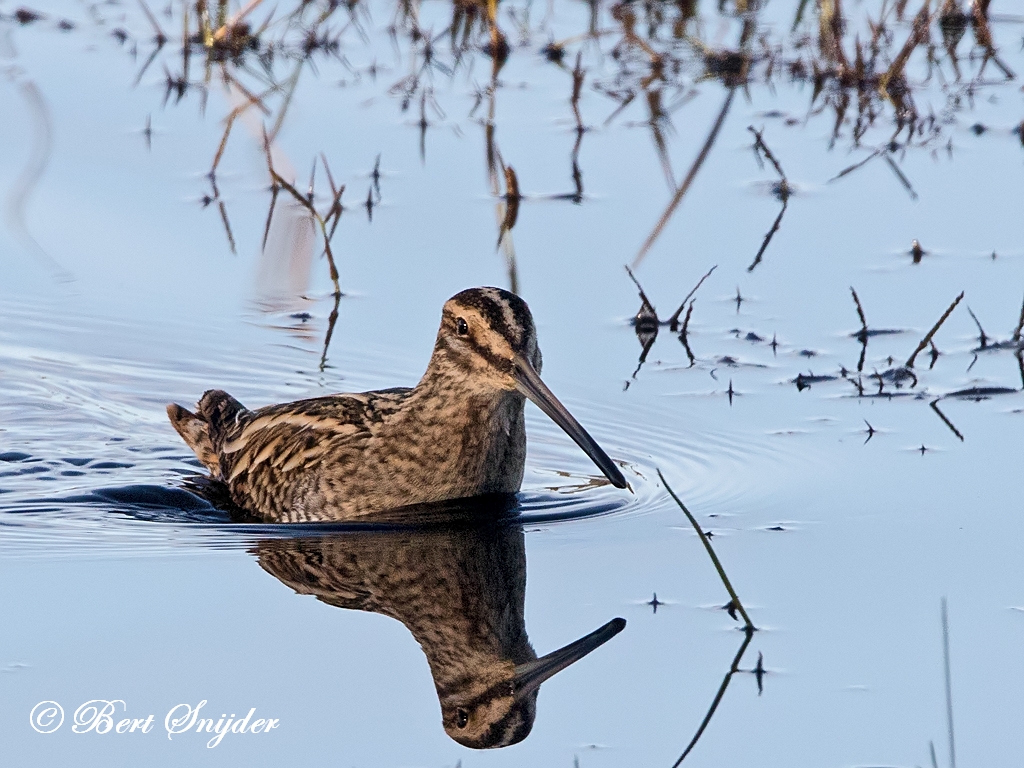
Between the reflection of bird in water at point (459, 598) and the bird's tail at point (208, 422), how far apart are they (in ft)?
4.51

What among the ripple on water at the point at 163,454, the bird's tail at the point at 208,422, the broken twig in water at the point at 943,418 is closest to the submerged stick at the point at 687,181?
the ripple on water at the point at 163,454

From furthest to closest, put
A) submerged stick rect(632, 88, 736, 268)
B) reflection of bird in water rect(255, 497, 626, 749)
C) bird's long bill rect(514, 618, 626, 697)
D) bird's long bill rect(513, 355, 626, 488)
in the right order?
submerged stick rect(632, 88, 736, 268) → bird's long bill rect(513, 355, 626, 488) → bird's long bill rect(514, 618, 626, 697) → reflection of bird in water rect(255, 497, 626, 749)

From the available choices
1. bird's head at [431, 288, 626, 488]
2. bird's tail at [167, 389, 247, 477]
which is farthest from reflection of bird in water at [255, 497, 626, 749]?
bird's tail at [167, 389, 247, 477]

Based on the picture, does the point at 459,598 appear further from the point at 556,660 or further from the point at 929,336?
the point at 929,336

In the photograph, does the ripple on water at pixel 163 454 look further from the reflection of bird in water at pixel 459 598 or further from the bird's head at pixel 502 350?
the bird's head at pixel 502 350

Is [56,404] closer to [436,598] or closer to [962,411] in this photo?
[436,598]

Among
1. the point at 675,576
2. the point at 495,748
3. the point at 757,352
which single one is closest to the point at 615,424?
the point at 757,352

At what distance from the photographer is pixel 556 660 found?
6629 millimetres

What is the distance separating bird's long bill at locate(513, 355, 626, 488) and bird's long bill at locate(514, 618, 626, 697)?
1.20 meters

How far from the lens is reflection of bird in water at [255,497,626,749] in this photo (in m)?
6.39

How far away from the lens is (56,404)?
991 cm

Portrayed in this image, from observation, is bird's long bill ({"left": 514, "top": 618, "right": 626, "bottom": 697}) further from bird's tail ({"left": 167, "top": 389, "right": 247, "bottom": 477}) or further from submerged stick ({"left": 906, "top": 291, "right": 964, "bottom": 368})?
submerged stick ({"left": 906, "top": 291, "right": 964, "bottom": 368})

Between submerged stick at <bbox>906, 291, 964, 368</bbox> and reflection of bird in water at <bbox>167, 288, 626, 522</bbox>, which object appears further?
submerged stick at <bbox>906, 291, 964, 368</bbox>

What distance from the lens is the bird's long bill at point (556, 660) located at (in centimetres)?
651
